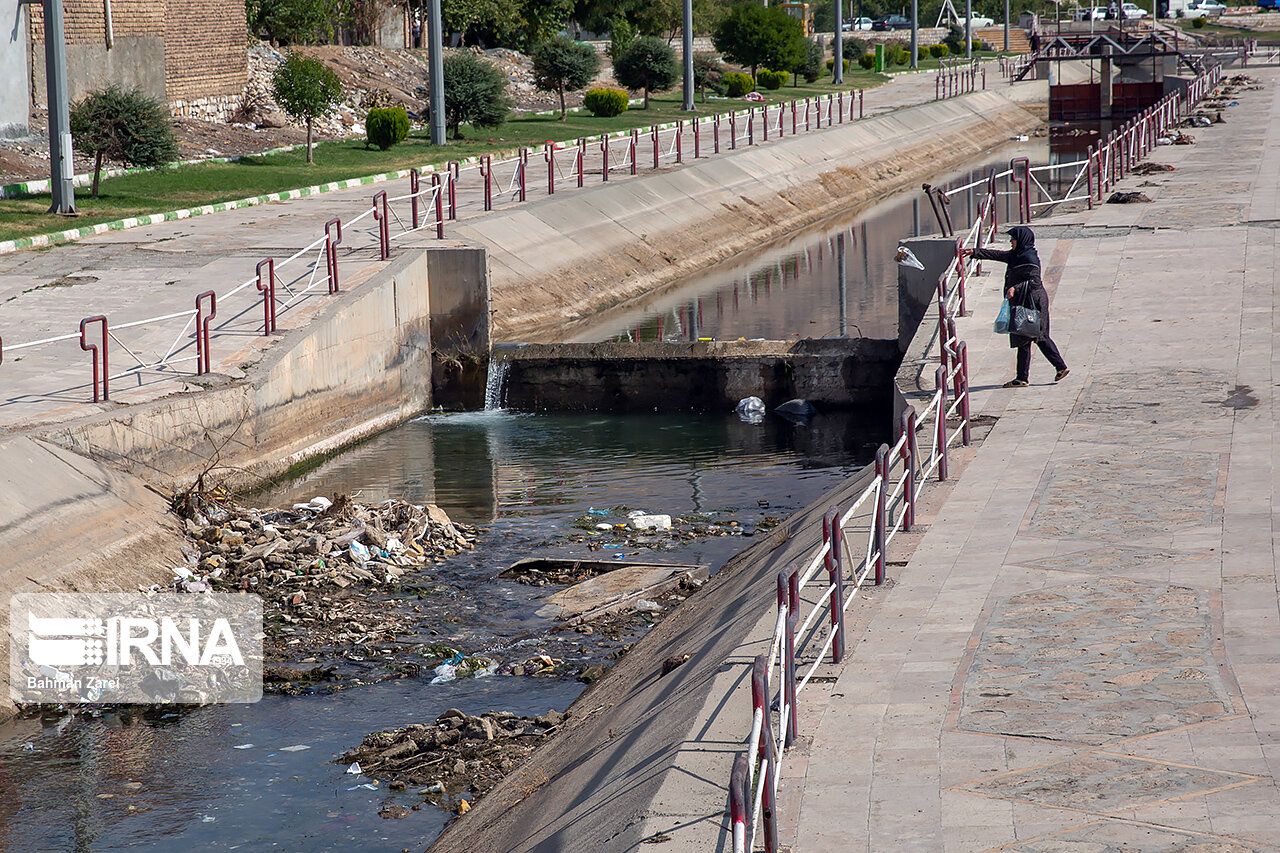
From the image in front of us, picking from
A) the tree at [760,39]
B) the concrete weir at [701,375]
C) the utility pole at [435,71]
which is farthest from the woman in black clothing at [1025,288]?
the tree at [760,39]

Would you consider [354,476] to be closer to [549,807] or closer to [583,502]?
[583,502]

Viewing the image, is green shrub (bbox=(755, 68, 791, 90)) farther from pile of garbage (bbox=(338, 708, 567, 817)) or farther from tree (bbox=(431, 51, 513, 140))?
pile of garbage (bbox=(338, 708, 567, 817))

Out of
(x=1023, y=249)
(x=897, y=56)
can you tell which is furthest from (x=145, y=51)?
(x=897, y=56)

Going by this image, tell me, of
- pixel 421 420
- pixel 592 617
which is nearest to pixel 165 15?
pixel 421 420

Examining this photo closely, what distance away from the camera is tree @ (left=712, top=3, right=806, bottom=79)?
6538 centimetres

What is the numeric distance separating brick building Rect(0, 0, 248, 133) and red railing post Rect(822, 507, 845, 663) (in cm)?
3041

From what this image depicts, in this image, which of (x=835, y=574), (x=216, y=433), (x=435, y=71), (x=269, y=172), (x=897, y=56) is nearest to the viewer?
(x=835, y=574)

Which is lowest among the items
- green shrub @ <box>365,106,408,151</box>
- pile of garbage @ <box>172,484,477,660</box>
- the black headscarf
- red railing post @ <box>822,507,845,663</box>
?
pile of garbage @ <box>172,484,477,660</box>

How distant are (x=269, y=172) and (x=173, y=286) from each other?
1244 centimetres

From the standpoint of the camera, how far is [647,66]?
181 ft

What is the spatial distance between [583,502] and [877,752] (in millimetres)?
10619

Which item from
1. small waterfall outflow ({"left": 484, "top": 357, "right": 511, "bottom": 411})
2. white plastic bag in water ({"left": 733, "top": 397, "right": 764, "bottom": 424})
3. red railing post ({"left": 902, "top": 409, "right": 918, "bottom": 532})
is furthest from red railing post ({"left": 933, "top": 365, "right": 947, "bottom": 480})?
small waterfall outflow ({"left": 484, "top": 357, "right": 511, "bottom": 411})

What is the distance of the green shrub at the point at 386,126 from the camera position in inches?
1497

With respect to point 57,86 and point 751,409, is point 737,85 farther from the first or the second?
point 751,409
